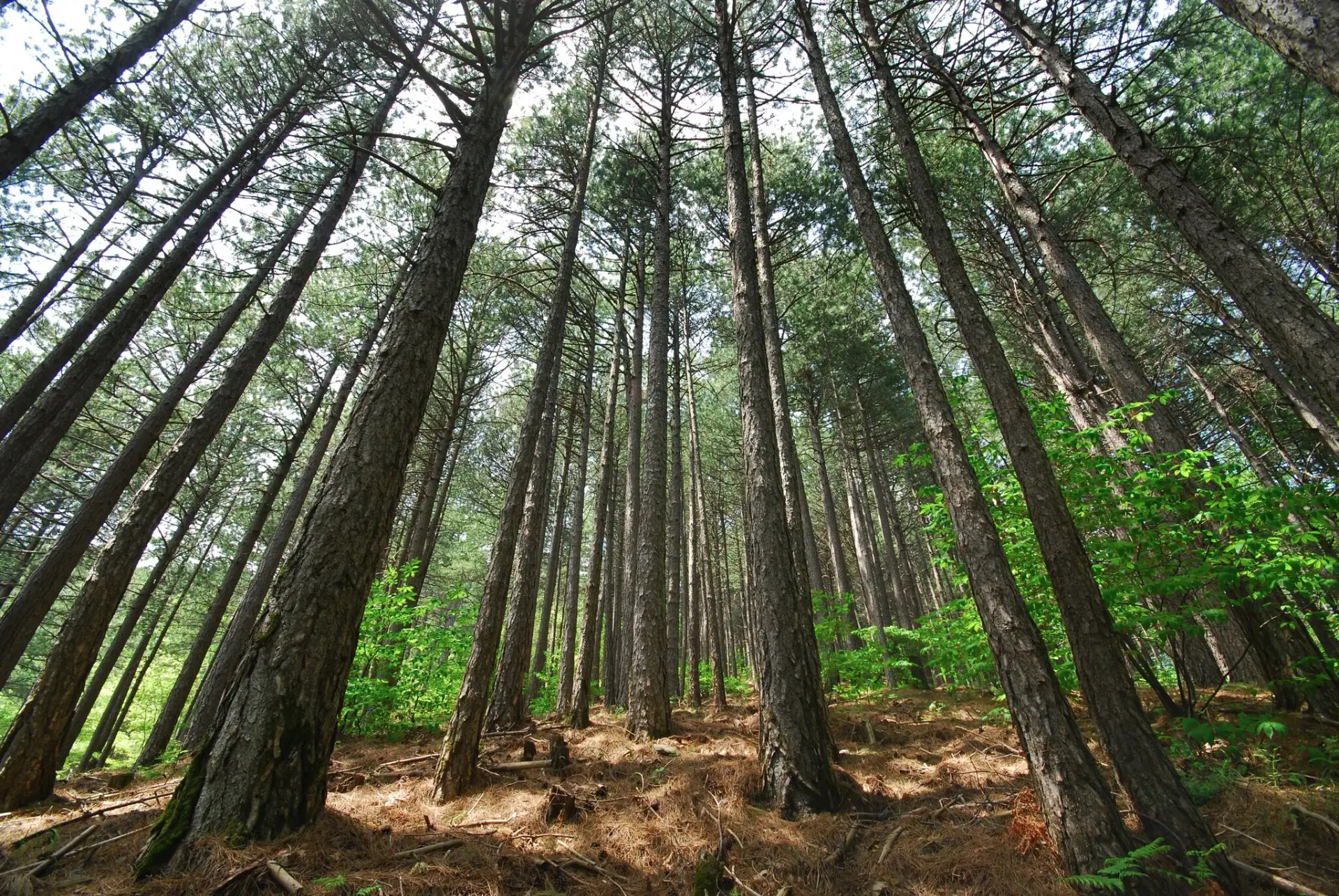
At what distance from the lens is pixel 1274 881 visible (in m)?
2.74

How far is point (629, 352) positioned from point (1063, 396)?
9.49 meters

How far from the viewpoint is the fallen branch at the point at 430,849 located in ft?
9.02

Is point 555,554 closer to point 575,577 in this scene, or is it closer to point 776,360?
point 575,577

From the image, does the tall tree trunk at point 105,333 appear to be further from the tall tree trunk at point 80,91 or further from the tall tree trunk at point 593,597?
the tall tree trunk at point 593,597

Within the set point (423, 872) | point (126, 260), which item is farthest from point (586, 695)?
point (126, 260)

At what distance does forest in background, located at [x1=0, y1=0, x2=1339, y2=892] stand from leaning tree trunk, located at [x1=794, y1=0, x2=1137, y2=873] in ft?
0.09

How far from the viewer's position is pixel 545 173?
34.6 feet

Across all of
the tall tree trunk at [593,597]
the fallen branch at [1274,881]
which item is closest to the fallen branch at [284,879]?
the fallen branch at [1274,881]

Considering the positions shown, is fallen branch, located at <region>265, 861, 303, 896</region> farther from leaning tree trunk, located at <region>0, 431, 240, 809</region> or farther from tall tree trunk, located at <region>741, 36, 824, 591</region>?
tall tree trunk, located at <region>741, 36, 824, 591</region>

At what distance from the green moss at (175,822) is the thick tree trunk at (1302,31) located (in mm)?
6903

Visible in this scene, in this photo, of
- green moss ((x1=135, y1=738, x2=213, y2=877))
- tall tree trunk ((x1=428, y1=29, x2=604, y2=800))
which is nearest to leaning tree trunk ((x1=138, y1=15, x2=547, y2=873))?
green moss ((x1=135, y1=738, x2=213, y2=877))

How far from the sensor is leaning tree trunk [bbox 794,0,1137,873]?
9.95 feet

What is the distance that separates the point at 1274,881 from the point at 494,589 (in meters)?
5.96

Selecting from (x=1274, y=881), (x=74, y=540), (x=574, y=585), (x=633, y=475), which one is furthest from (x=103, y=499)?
(x=1274, y=881)
